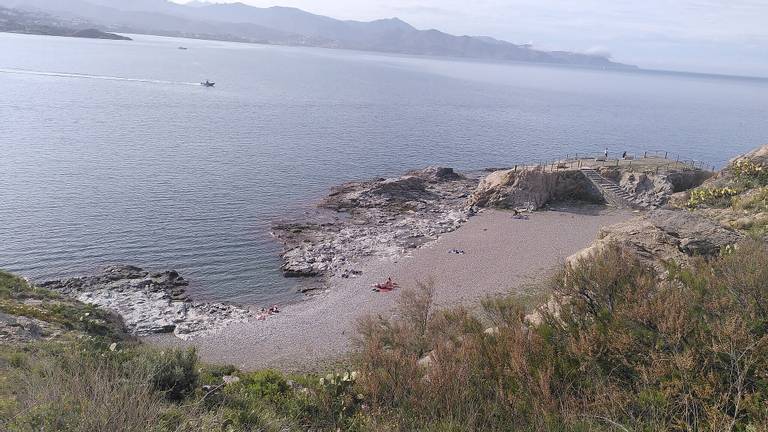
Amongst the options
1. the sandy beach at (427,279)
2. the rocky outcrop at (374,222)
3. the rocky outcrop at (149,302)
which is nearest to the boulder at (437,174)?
the rocky outcrop at (374,222)

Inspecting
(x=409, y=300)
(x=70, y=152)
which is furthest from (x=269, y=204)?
(x=409, y=300)

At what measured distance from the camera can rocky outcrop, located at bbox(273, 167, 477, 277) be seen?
3547cm

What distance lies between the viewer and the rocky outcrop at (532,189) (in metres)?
47.8

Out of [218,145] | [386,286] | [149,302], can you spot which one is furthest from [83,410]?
[218,145]

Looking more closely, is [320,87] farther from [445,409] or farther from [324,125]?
[445,409]

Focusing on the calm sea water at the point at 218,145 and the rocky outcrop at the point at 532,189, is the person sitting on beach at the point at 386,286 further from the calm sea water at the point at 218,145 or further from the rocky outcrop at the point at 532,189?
the rocky outcrop at the point at 532,189

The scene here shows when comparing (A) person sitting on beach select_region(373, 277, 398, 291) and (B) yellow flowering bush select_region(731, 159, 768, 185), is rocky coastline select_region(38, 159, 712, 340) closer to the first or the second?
(A) person sitting on beach select_region(373, 277, 398, 291)

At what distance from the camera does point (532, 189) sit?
158ft

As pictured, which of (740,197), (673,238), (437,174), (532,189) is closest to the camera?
(673,238)

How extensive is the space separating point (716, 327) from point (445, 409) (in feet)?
18.9

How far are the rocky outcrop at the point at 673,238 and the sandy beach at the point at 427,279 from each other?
7.42 m

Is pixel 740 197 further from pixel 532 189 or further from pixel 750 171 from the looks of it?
pixel 532 189

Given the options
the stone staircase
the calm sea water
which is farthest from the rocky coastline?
the calm sea water

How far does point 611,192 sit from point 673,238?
106 ft
